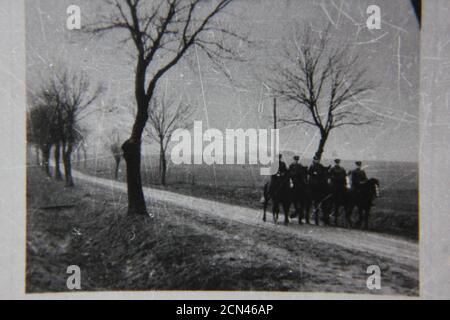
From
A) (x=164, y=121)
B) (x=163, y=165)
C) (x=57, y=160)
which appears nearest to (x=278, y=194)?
(x=163, y=165)

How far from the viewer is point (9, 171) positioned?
365 centimetres

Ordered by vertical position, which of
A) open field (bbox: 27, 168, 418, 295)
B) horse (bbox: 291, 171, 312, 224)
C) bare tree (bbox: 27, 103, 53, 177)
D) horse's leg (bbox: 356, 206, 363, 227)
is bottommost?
open field (bbox: 27, 168, 418, 295)

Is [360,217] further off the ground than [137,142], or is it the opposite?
[137,142]

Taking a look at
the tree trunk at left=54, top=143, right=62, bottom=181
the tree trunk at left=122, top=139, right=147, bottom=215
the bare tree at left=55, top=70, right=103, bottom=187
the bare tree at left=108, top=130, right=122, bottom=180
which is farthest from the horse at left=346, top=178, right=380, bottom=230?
the tree trunk at left=54, top=143, right=62, bottom=181

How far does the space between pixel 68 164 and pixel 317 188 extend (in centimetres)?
282

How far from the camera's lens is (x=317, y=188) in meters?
3.92

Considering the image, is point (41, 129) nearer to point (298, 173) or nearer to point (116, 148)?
point (116, 148)

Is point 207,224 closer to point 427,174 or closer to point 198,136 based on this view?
point 198,136

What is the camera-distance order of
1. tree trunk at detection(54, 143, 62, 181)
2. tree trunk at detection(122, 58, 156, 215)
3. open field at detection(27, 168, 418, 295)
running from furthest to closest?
tree trunk at detection(122, 58, 156, 215)
tree trunk at detection(54, 143, 62, 181)
open field at detection(27, 168, 418, 295)

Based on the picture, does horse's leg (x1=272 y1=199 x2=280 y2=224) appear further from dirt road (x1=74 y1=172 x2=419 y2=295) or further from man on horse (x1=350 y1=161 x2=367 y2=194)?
man on horse (x1=350 y1=161 x2=367 y2=194)

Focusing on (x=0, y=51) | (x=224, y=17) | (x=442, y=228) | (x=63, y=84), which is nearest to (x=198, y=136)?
(x=224, y=17)

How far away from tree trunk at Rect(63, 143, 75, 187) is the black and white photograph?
0.02 metres

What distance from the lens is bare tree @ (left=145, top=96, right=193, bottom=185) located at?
12.1 ft

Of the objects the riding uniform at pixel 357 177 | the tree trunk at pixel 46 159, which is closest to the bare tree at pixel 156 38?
the tree trunk at pixel 46 159
